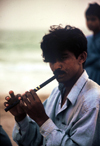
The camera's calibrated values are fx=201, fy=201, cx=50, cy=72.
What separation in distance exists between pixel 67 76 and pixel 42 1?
549 mm

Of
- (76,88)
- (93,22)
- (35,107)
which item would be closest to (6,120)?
(35,107)

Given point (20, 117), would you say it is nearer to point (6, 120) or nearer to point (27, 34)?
point (6, 120)

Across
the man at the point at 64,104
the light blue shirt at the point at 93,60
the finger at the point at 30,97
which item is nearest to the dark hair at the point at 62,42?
the man at the point at 64,104

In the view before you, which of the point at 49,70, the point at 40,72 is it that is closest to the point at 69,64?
the point at 49,70

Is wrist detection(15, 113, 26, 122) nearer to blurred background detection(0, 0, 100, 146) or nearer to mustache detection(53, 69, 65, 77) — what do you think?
blurred background detection(0, 0, 100, 146)

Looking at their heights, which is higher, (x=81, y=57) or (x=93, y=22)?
(x=93, y=22)

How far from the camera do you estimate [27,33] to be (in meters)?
1.40

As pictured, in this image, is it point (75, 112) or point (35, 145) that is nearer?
point (75, 112)

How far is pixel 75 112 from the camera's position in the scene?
1090 millimetres

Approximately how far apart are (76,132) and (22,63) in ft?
2.22

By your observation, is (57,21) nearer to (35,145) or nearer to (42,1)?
(42,1)

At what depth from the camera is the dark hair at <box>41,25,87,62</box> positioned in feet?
3.74

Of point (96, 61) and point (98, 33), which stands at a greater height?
point (98, 33)

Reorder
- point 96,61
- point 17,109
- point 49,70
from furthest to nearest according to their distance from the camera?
point 96,61, point 49,70, point 17,109
